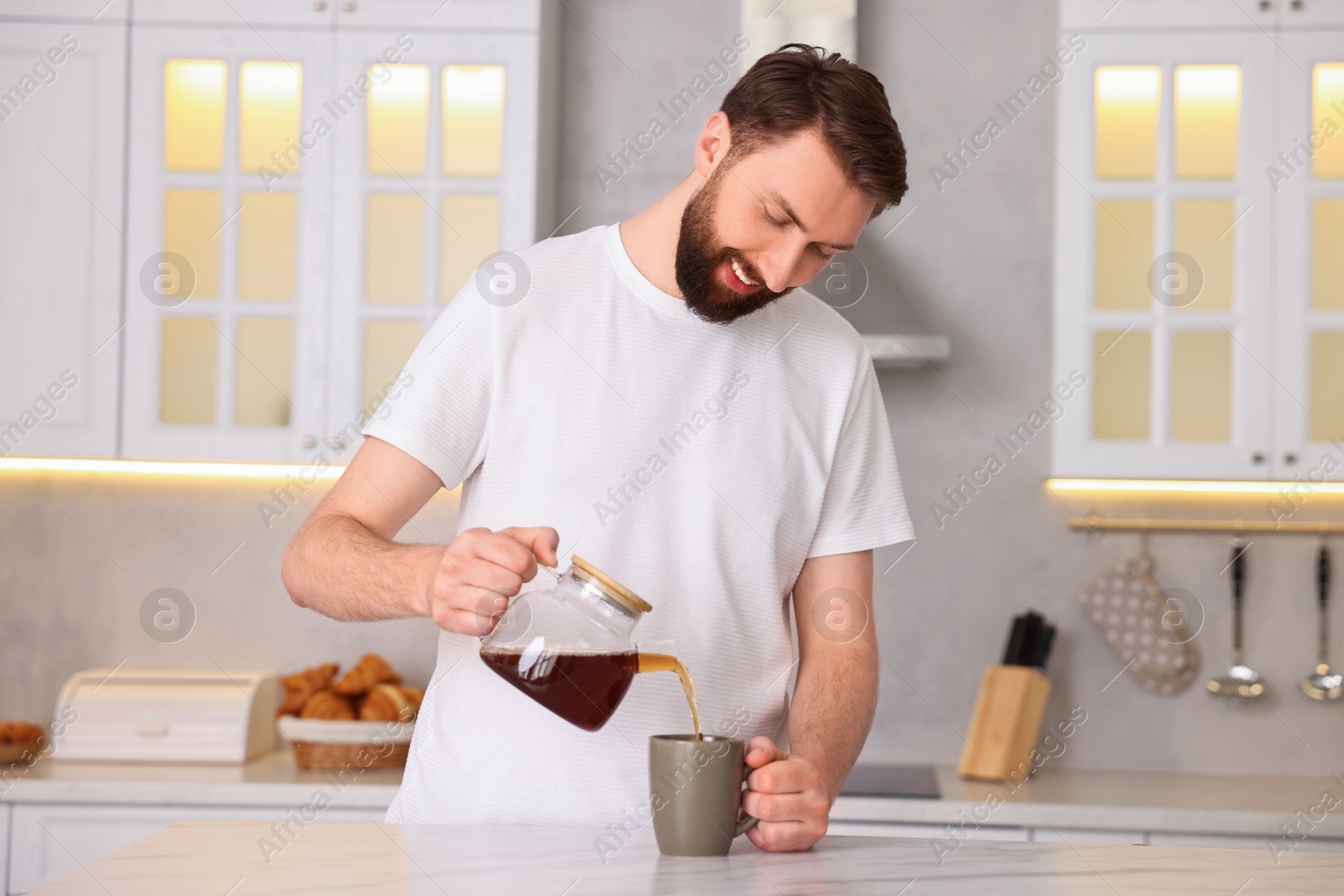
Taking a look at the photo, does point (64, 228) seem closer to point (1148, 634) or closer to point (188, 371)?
point (188, 371)

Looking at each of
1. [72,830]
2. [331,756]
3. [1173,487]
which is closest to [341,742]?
[331,756]

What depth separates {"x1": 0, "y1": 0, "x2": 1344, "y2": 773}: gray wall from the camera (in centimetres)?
271

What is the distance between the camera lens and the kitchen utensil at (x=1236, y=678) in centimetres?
268

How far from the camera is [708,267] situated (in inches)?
53.2

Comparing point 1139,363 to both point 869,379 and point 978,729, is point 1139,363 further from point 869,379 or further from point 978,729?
point 869,379

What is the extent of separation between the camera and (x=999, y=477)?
2756 millimetres

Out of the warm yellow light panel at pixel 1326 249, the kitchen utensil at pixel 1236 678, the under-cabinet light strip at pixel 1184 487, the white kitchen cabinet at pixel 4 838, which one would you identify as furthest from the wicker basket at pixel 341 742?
the warm yellow light panel at pixel 1326 249

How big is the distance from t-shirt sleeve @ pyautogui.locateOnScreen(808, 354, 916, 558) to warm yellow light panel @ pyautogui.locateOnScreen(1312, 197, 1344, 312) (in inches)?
56.1

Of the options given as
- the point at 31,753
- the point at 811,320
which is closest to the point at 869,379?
the point at 811,320

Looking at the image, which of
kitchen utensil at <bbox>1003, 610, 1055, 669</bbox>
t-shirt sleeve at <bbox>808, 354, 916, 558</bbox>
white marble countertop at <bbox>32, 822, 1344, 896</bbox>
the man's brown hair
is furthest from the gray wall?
white marble countertop at <bbox>32, 822, 1344, 896</bbox>

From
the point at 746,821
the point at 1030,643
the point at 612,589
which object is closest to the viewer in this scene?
the point at 612,589

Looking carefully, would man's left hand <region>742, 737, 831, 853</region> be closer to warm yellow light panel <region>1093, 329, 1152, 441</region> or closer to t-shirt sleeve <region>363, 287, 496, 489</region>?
t-shirt sleeve <region>363, 287, 496, 489</region>

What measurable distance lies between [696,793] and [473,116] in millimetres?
1813

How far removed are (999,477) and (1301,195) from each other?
0.83 m
